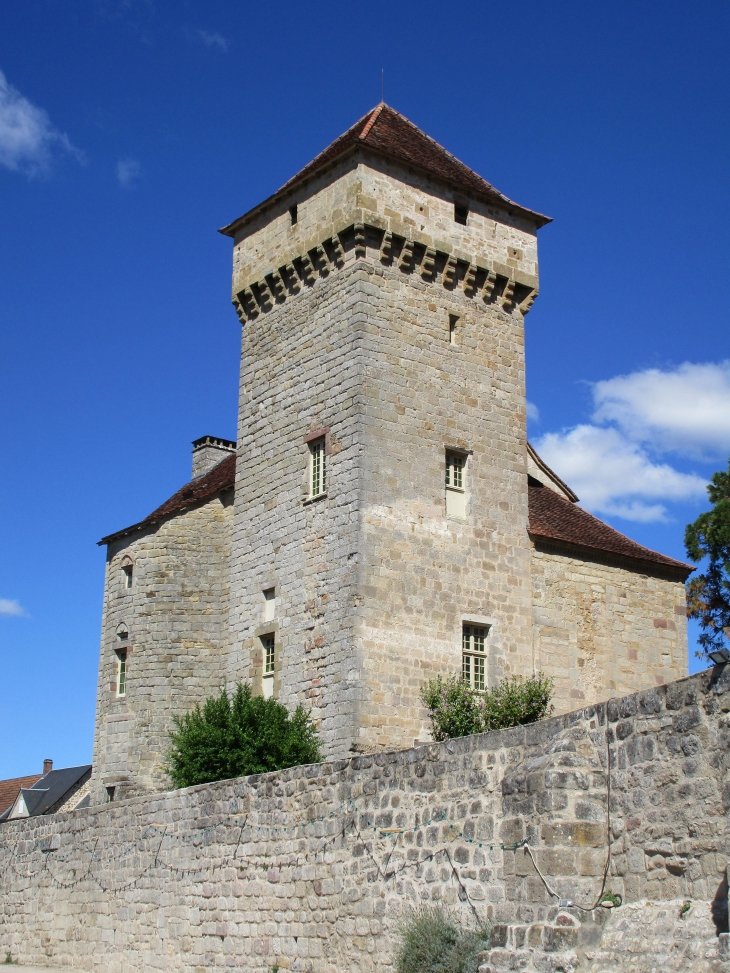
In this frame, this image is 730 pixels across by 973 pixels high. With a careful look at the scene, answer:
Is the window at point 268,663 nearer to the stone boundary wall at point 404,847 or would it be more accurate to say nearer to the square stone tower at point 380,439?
the square stone tower at point 380,439

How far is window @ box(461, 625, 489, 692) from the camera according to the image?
19.6 metres

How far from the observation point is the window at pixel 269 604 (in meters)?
20.5

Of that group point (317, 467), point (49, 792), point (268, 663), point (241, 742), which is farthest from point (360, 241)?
point (49, 792)

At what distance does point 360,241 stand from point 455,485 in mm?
4525

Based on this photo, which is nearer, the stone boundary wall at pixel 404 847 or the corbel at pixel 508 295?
the stone boundary wall at pixel 404 847

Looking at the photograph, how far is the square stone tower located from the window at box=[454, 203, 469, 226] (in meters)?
0.03

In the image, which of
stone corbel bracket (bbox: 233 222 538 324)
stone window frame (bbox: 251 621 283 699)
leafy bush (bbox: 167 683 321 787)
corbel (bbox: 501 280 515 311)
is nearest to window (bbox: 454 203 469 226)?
stone corbel bracket (bbox: 233 222 538 324)

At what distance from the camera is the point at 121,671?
2330cm

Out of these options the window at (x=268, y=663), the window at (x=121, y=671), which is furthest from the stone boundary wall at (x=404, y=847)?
the window at (x=121, y=671)

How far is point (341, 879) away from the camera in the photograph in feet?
41.7

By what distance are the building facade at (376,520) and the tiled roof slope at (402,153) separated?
0.07 meters

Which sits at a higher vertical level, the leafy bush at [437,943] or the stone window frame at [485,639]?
the stone window frame at [485,639]

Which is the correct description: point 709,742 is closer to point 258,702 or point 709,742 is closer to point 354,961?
point 354,961

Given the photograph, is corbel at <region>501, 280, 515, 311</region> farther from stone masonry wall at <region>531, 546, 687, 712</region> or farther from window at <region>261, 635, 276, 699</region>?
window at <region>261, 635, 276, 699</region>
